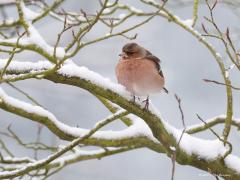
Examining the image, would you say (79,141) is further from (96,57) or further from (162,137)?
(96,57)

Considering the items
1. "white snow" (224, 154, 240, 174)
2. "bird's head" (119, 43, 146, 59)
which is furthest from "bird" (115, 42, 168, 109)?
"white snow" (224, 154, 240, 174)

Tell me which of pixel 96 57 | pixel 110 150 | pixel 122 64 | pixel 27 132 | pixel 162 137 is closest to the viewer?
pixel 162 137

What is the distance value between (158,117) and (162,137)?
15 centimetres

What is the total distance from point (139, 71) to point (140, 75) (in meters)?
0.04

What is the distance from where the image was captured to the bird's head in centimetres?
446

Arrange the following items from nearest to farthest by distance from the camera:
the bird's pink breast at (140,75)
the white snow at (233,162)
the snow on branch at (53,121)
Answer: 1. the snow on branch at (53,121)
2. the white snow at (233,162)
3. the bird's pink breast at (140,75)

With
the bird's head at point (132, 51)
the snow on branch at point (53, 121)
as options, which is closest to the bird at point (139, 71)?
the bird's head at point (132, 51)

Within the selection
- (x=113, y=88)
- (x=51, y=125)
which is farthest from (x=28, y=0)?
(x=113, y=88)

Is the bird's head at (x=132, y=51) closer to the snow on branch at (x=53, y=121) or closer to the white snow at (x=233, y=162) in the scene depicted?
the snow on branch at (x=53, y=121)

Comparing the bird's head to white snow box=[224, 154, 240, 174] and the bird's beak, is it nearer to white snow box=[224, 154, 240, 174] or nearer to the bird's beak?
the bird's beak

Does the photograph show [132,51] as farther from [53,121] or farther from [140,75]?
[53,121]

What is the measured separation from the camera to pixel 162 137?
373 cm

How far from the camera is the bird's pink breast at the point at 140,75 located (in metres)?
4.18

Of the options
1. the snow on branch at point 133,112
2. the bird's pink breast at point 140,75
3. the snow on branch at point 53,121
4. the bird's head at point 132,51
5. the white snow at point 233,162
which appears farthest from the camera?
the bird's head at point 132,51
